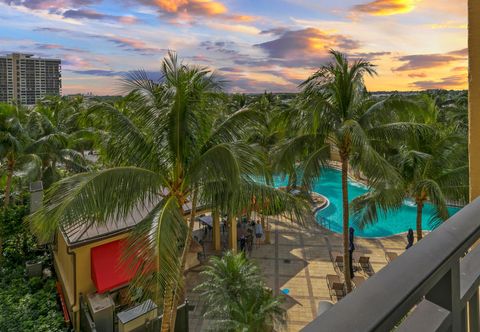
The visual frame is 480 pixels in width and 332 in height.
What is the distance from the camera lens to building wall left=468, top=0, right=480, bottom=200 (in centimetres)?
354

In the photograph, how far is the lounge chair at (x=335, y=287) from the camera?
13.3 m

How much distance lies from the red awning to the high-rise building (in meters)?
77.2

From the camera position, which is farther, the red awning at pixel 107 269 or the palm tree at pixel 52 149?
the palm tree at pixel 52 149

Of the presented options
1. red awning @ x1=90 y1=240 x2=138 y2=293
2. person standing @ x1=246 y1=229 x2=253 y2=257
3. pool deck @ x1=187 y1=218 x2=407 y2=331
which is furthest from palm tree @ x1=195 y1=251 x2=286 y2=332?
person standing @ x1=246 y1=229 x2=253 y2=257

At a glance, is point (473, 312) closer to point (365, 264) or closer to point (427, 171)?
point (427, 171)

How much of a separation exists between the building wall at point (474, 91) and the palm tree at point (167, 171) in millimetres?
3846

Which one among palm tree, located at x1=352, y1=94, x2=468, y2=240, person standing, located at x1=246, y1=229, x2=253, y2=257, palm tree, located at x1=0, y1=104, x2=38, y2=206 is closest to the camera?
palm tree, located at x1=352, y1=94, x2=468, y2=240

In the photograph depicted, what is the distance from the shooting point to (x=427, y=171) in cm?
1161

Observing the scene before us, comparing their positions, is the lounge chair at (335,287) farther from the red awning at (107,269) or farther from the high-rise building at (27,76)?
the high-rise building at (27,76)

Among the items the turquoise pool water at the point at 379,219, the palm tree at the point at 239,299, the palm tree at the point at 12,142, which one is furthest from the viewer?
the turquoise pool water at the point at 379,219

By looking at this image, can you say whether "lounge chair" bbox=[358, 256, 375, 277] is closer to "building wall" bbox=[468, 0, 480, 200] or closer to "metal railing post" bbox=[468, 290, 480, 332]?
"building wall" bbox=[468, 0, 480, 200]

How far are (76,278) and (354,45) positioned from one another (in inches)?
518

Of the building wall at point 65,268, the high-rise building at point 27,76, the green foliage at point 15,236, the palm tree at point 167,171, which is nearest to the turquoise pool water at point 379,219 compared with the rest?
the palm tree at point 167,171

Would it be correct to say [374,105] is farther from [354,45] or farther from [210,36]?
[210,36]
